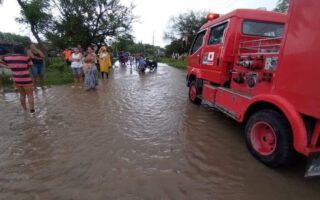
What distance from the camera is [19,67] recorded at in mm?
6121

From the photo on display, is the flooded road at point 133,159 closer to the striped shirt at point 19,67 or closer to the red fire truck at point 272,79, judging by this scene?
the red fire truck at point 272,79

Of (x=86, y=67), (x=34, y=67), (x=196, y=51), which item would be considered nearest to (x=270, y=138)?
(x=196, y=51)

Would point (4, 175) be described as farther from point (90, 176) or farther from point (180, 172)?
point (180, 172)

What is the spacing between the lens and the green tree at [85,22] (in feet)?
85.4

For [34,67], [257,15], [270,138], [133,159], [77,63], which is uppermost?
[257,15]

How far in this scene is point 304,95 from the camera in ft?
10.3

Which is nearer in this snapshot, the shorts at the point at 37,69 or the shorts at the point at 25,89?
the shorts at the point at 25,89

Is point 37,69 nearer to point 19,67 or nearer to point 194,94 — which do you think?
point 19,67

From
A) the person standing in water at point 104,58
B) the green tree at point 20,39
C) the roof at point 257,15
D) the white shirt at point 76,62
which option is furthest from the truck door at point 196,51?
the green tree at point 20,39

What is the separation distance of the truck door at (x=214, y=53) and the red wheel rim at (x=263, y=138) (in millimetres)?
2073

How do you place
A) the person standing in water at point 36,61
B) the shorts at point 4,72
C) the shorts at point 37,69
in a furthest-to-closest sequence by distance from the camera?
1. the shorts at point 4,72
2. the shorts at point 37,69
3. the person standing in water at point 36,61

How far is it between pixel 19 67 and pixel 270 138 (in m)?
5.61

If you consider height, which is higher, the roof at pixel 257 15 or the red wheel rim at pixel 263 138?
the roof at pixel 257 15

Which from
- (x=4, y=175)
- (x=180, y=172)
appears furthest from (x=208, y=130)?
(x=4, y=175)
